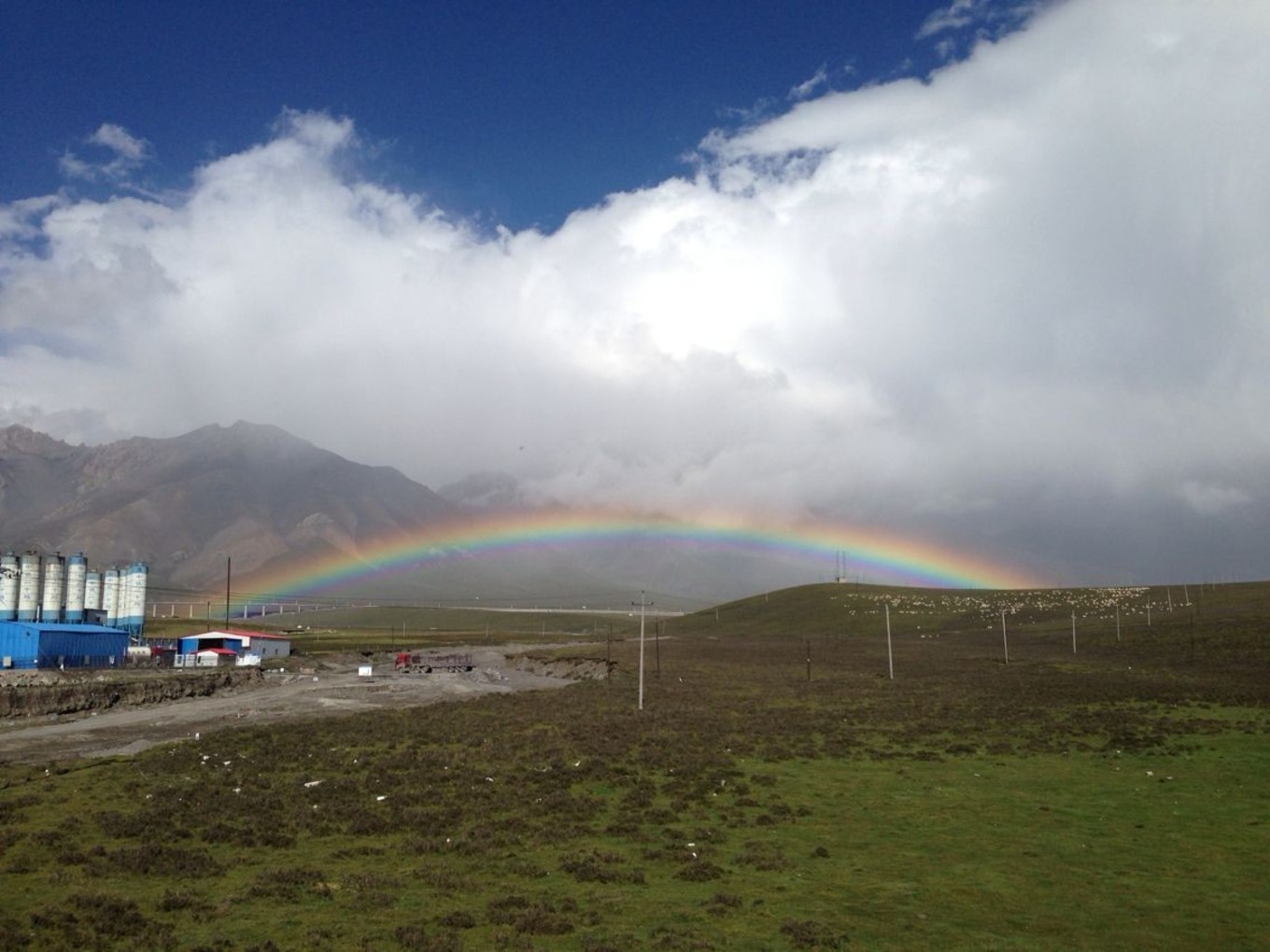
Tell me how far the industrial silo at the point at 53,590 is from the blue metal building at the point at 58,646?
22.7 m

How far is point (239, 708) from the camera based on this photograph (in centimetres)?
6675

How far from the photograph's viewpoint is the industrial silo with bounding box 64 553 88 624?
4823 inches

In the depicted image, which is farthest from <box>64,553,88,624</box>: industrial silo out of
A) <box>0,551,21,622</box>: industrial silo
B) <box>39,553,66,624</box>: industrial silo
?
<box>0,551,21,622</box>: industrial silo

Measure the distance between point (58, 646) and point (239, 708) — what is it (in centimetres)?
4051

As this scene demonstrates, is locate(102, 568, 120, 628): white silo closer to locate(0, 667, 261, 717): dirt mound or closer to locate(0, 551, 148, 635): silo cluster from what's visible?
locate(0, 551, 148, 635): silo cluster

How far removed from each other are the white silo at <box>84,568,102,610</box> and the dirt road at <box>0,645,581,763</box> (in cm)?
4552

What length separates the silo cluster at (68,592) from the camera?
4525 inches

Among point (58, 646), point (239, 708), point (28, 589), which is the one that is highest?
point (28, 589)

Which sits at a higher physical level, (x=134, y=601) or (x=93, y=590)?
(x=93, y=590)

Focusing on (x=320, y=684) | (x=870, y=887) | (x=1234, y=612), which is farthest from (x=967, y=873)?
(x=1234, y=612)

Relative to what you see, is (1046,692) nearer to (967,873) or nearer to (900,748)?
(900,748)

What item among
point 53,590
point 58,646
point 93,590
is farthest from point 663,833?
point 93,590

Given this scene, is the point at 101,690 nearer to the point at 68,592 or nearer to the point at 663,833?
Answer: the point at 68,592

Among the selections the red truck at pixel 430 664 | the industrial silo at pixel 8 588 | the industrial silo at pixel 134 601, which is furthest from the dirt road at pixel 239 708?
the industrial silo at pixel 134 601
